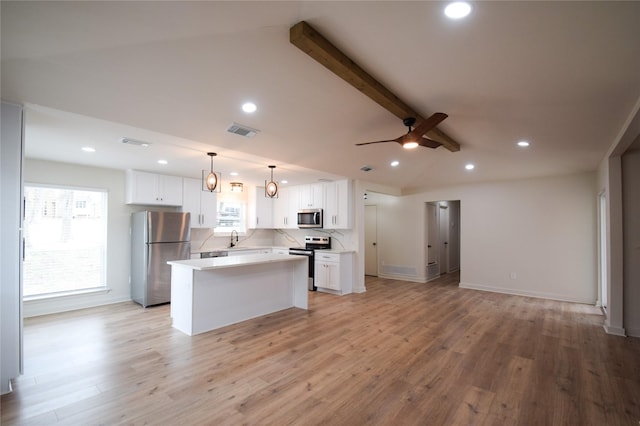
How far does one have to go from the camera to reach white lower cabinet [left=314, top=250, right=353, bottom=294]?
6152mm

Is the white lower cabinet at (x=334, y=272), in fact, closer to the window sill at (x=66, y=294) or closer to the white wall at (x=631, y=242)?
the window sill at (x=66, y=294)

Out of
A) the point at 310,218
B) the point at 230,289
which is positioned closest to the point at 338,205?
the point at 310,218

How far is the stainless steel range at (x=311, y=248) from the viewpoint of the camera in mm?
6664

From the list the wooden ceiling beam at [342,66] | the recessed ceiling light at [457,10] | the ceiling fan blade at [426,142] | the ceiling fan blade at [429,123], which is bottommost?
the ceiling fan blade at [426,142]

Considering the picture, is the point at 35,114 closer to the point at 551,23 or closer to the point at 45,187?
the point at 45,187

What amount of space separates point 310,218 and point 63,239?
4.56 m

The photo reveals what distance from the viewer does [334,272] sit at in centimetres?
620

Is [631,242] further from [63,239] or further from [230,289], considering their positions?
[63,239]

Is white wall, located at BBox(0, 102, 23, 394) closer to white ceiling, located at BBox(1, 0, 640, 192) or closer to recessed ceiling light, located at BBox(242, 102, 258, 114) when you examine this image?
white ceiling, located at BBox(1, 0, 640, 192)

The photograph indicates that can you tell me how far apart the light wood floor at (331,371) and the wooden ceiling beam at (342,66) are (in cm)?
271

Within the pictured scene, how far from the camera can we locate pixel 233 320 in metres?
4.30

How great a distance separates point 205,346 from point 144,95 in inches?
109

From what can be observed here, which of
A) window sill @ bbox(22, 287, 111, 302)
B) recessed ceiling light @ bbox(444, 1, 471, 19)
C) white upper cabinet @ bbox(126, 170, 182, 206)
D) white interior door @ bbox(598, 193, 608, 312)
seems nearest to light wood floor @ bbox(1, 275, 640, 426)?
window sill @ bbox(22, 287, 111, 302)

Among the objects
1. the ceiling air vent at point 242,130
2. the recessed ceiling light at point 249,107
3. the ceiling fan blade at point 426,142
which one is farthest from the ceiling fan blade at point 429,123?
the ceiling air vent at point 242,130
